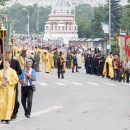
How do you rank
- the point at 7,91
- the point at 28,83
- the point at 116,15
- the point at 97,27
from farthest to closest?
the point at 97,27, the point at 116,15, the point at 28,83, the point at 7,91

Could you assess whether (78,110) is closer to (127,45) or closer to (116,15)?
(127,45)

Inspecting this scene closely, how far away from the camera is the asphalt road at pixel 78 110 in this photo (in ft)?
61.7

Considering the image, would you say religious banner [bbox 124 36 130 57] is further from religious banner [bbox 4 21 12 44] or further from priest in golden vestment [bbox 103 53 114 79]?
priest in golden vestment [bbox 103 53 114 79]

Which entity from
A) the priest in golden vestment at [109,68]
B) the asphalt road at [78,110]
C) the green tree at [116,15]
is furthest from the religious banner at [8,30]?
the green tree at [116,15]

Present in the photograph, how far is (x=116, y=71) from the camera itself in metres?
40.6

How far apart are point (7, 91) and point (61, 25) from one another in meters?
153

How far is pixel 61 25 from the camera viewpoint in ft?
564

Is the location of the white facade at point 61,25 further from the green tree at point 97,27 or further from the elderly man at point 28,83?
the elderly man at point 28,83

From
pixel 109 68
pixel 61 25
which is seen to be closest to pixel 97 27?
pixel 61 25

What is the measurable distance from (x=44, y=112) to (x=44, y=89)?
424 inches

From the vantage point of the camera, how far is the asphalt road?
18.8 m

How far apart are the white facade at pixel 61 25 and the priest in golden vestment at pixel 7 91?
483 ft

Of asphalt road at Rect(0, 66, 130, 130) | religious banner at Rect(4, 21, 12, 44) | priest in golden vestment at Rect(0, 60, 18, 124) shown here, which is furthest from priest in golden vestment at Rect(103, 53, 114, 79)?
priest in golden vestment at Rect(0, 60, 18, 124)

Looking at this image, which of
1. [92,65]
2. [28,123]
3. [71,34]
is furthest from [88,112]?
[71,34]
